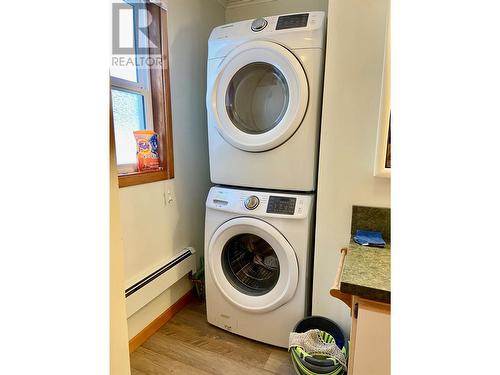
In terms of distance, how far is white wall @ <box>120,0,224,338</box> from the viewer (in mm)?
1424

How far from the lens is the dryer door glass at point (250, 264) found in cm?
155

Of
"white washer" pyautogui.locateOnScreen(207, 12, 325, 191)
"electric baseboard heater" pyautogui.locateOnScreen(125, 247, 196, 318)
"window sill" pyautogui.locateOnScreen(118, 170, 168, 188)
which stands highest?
"white washer" pyautogui.locateOnScreen(207, 12, 325, 191)

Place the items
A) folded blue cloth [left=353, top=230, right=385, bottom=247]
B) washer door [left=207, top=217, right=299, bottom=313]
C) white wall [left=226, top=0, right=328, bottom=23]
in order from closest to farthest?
folded blue cloth [left=353, top=230, right=385, bottom=247] → washer door [left=207, top=217, right=299, bottom=313] → white wall [left=226, top=0, right=328, bottom=23]

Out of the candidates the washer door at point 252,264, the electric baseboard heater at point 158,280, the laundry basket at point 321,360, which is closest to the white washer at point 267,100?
the washer door at point 252,264

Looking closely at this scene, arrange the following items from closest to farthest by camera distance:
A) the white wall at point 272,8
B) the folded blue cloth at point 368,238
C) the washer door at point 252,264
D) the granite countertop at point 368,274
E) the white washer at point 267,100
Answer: the granite countertop at point 368,274 → the folded blue cloth at point 368,238 → the white washer at point 267,100 → the washer door at point 252,264 → the white wall at point 272,8

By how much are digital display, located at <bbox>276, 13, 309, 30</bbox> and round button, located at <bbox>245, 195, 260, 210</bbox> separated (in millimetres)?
864

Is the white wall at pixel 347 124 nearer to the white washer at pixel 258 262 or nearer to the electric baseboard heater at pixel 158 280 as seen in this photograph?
the white washer at pixel 258 262

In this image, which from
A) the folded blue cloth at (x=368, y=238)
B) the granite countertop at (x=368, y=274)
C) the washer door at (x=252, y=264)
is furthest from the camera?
the washer door at (x=252, y=264)

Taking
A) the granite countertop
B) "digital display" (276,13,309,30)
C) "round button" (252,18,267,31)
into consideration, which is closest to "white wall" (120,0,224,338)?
"round button" (252,18,267,31)

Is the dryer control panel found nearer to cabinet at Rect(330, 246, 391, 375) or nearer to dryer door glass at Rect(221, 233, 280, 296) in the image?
dryer door glass at Rect(221, 233, 280, 296)

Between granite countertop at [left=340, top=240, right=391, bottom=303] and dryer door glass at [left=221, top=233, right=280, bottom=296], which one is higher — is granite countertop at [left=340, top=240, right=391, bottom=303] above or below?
above

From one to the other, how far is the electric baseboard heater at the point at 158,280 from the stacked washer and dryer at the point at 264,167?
238mm
